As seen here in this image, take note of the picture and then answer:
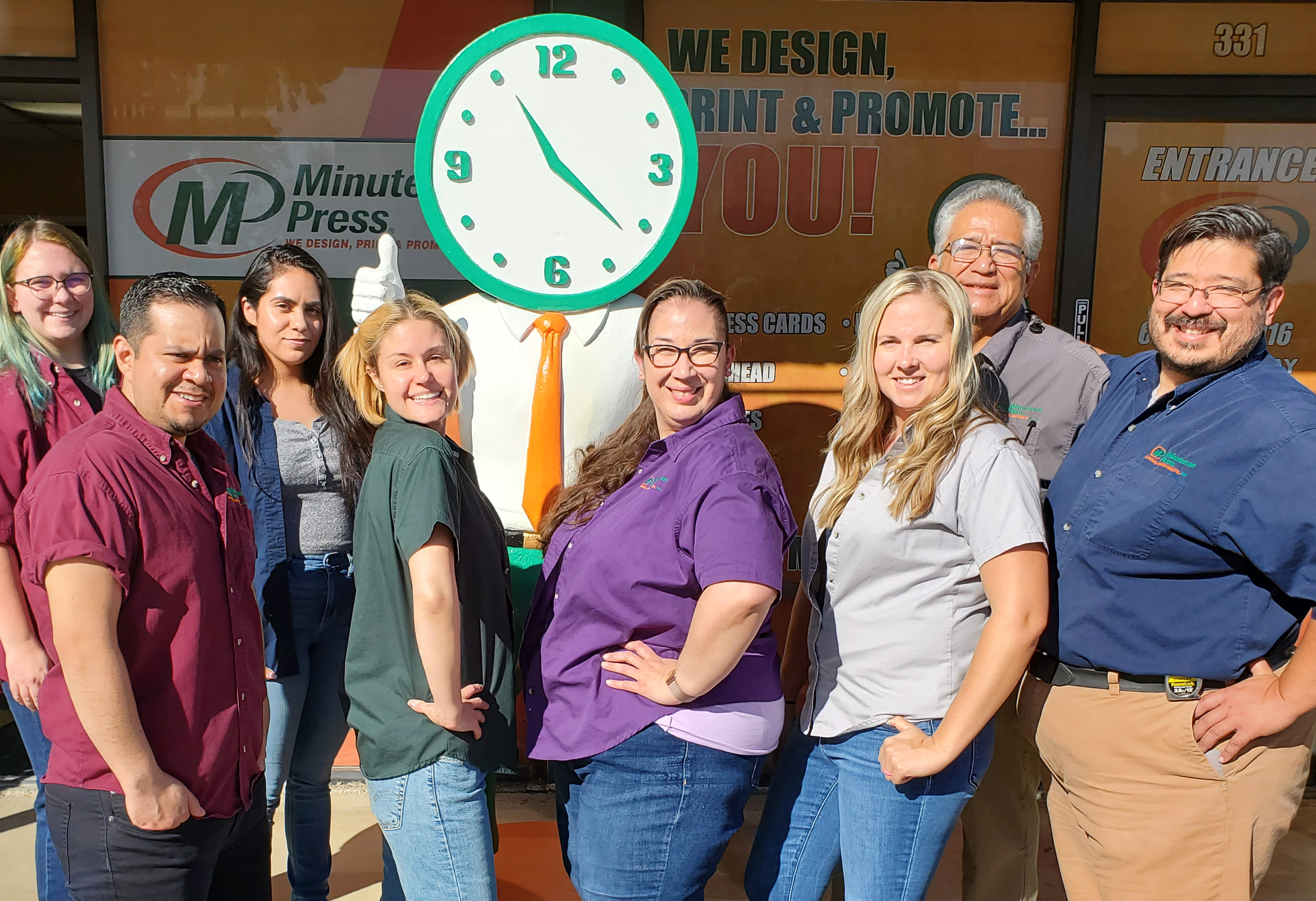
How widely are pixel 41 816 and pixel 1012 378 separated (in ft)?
7.95

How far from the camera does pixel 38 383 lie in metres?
2.00

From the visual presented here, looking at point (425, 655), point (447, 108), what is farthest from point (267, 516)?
point (447, 108)

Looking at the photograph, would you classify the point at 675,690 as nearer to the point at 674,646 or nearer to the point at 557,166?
the point at 674,646

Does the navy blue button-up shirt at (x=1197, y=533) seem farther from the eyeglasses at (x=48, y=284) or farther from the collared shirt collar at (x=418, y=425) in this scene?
the eyeglasses at (x=48, y=284)

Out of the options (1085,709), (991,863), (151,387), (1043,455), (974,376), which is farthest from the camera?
(991,863)

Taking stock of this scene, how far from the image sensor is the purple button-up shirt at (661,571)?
4.84ft

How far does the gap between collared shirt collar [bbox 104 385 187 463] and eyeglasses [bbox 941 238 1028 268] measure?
5.62 feet

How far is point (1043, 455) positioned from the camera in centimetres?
205

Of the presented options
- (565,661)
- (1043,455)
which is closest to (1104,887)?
(1043,455)

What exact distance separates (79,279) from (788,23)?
2371 millimetres

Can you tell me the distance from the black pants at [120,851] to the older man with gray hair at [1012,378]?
166cm


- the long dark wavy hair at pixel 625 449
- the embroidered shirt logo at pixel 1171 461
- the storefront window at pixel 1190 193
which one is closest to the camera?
the embroidered shirt logo at pixel 1171 461

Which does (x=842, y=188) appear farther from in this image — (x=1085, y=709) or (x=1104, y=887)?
(x=1104, y=887)

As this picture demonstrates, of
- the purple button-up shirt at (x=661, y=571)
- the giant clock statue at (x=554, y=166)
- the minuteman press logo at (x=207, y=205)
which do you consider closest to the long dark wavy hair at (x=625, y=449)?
the purple button-up shirt at (x=661, y=571)
